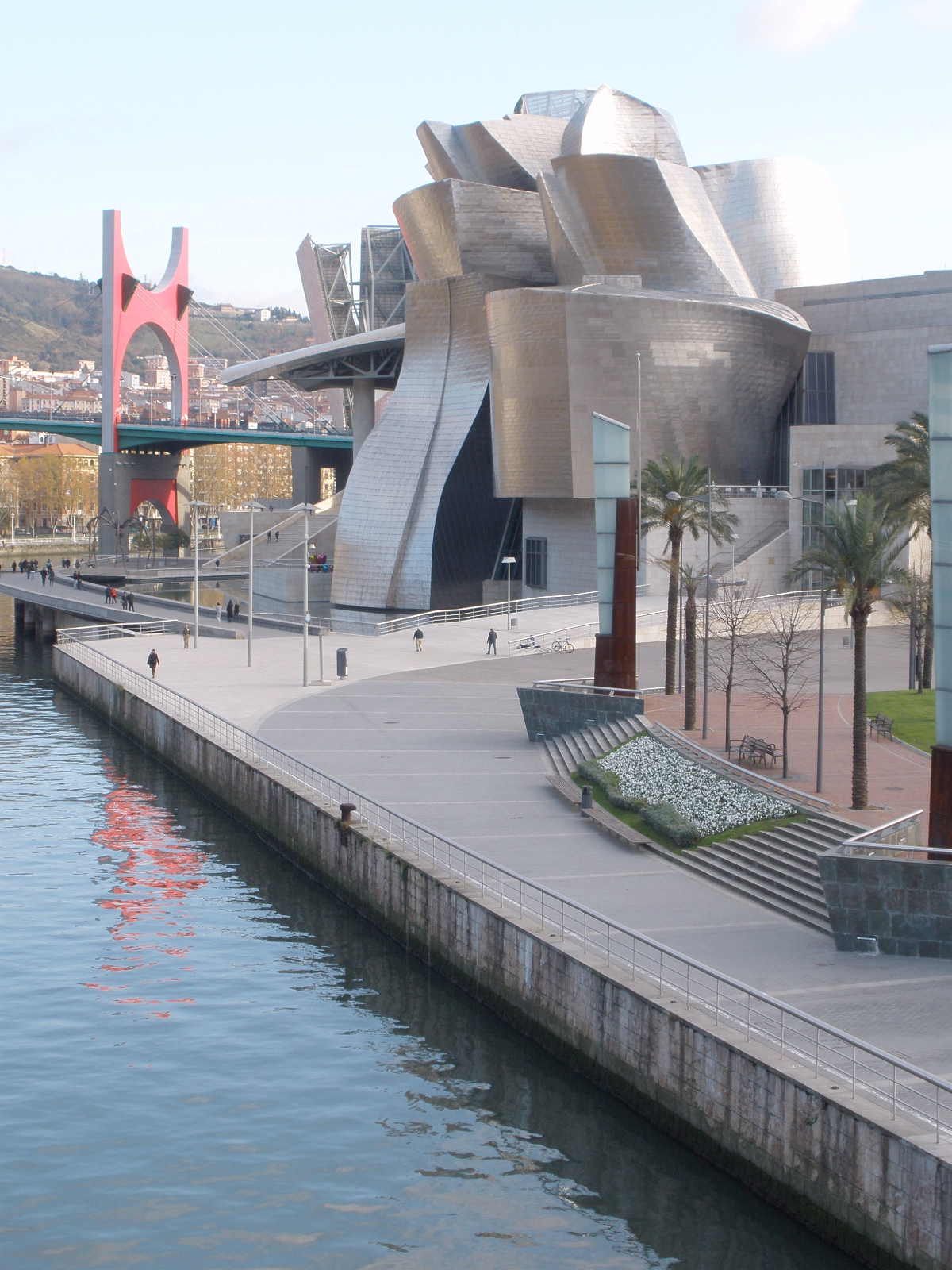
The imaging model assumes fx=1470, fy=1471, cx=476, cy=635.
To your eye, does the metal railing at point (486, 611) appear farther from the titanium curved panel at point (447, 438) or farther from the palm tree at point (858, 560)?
the palm tree at point (858, 560)

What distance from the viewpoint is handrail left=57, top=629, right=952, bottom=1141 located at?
12.8 metres

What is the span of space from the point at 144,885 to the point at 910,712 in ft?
55.1

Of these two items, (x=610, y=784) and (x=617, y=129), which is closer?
(x=610, y=784)

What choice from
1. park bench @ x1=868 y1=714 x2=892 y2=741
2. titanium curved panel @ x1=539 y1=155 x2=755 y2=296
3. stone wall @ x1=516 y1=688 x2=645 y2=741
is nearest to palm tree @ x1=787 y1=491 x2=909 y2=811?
park bench @ x1=868 y1=714 x2=892 y2=741

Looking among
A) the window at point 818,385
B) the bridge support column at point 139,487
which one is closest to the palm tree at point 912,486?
the window at point 818,385

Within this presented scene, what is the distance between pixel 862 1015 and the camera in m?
15.0

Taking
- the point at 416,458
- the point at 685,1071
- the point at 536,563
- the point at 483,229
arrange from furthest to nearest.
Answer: the point at 536,563, the point at 416,458, the point at 483,229, the point at 685,1071

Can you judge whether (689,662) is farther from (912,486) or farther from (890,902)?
(890,902)

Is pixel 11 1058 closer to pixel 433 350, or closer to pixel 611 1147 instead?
pixel 611 1147

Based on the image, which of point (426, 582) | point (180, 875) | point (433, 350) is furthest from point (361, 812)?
point (433, 350)

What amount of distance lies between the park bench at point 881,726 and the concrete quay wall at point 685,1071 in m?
11.6

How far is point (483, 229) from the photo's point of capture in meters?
64.4

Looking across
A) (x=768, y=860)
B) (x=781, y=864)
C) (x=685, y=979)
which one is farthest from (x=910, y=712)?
(x=685, y=979)

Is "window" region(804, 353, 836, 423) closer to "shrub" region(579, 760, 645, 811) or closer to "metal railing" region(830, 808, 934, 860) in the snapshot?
"shrub" region(579, 760, 645, 811)
